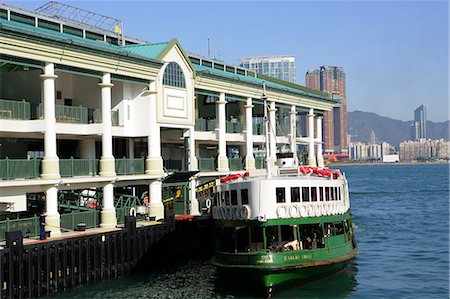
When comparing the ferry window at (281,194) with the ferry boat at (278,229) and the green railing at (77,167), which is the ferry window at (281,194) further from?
the green railing at (77,167)

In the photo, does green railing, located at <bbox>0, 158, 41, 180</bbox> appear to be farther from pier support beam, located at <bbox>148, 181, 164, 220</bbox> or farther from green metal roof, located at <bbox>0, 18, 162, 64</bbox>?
pier support beam, located at <bbox>148, 181, 164, 220</bbox>

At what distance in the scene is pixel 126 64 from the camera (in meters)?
41.6

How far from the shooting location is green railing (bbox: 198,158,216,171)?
170ft

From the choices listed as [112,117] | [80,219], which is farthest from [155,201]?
[80,219]

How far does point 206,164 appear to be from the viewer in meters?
52.3

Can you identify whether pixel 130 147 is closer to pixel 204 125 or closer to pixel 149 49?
pixel 149 49

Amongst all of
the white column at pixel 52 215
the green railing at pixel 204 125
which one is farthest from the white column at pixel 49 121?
the green railing at pixel 204 125

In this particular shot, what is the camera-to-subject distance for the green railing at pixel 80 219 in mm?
37062

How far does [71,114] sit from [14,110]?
439cm

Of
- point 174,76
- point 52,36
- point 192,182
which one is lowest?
point 192,182

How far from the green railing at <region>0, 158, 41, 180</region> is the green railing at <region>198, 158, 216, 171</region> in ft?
58.1

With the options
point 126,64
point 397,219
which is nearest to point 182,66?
point 126,64

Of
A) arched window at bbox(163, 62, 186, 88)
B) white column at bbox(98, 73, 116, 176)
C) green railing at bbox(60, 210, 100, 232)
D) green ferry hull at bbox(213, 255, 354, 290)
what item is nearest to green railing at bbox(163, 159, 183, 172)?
arched window at bbox(163, 62, 186, 88)

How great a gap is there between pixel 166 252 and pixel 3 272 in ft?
43.2
